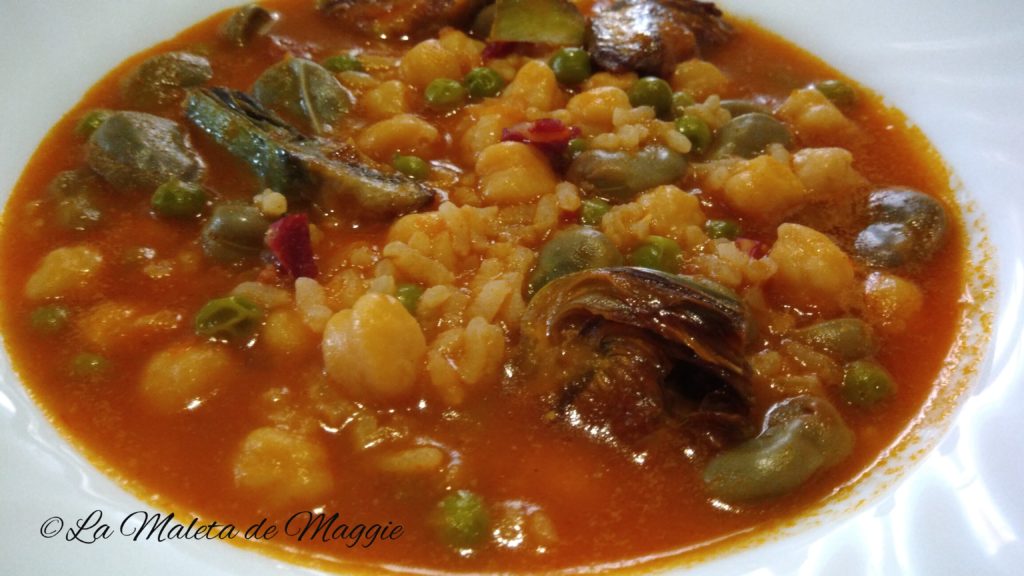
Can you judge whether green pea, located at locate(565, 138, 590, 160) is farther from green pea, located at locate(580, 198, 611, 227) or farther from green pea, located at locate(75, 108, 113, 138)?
green pea, located at locate(75, 108, 113, 138)

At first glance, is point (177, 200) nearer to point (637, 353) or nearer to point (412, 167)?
point (412, 167)

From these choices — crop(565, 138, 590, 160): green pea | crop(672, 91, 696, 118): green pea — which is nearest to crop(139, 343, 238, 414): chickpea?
crop(565, 138, 590, 160): green pea

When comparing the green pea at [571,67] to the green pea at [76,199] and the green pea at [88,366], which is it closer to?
the green pea at [76,199]

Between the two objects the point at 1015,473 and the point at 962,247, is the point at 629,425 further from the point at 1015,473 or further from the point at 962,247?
the point at 962,247

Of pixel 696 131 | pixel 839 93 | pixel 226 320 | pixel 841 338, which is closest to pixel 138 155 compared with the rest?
pixel 226 320

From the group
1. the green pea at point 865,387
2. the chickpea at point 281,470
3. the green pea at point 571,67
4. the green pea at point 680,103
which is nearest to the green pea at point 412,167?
the green pea at point 571,67
